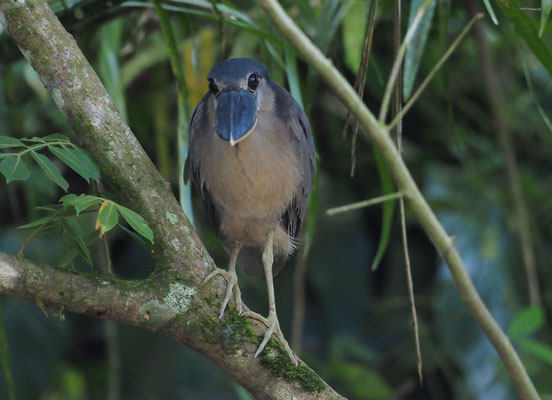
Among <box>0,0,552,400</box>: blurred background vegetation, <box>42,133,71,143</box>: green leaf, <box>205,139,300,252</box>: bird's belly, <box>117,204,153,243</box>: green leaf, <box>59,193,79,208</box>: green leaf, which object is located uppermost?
<box>42,133,71,143</box>: green leaf

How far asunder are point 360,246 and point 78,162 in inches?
82.3

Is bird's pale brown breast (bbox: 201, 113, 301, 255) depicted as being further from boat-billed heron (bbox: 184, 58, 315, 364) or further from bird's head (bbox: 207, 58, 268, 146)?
bird's head (bbox: 207, 58, 268, 146)

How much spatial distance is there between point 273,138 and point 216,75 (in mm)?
235

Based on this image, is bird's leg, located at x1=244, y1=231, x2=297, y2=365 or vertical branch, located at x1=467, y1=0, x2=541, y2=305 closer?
bird's leg, located at x1=244, y1=231, x2=297, y2=365

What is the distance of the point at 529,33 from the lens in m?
1.38

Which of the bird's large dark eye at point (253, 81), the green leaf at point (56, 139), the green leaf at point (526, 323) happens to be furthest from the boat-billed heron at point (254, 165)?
the green leaf at point (526, 323)

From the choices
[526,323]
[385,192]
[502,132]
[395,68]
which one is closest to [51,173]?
[395,68]

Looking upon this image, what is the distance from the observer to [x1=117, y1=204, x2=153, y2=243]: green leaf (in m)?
1.08

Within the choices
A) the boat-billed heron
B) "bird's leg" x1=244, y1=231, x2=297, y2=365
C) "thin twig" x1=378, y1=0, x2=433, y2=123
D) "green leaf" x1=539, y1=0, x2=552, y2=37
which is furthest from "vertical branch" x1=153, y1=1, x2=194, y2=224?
"green leaf" x1=539, y1=0, x2=552, y2=37

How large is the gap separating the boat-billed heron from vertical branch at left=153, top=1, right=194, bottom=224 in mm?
62

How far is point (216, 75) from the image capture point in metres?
1.49

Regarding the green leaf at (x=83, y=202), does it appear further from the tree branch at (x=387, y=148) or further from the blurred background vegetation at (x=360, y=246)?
the blurred background vegetation at (x=360, y=246)

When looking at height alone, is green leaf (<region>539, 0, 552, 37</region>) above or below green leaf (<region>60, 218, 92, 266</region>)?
above

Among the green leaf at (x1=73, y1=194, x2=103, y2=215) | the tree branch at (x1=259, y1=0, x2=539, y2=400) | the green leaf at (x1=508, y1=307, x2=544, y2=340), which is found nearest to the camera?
the tree branch at (x1=259, y1=0, x2=539, y2=400)
